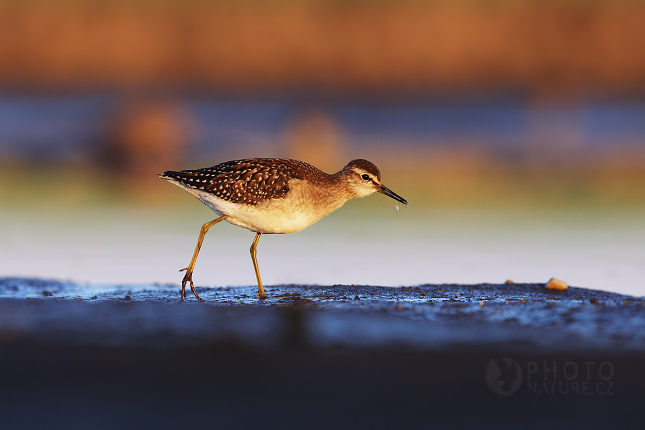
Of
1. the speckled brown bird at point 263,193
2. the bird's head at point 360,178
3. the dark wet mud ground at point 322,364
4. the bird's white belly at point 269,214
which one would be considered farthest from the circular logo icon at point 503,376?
the bird's head at point 360,178

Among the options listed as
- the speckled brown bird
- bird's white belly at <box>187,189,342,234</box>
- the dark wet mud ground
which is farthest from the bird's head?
the dark wet mud ground

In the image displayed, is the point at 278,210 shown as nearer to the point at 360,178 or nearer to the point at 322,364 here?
the point at 360,178

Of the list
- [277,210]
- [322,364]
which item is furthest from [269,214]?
[322,364]

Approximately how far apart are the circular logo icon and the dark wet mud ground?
0.01 m

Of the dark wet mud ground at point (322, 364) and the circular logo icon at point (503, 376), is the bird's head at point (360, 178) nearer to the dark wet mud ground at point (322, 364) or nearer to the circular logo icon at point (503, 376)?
the dark wet mud ground at point (322, 364)

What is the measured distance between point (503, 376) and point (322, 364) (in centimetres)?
124

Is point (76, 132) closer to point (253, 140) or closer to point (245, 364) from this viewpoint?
point (253, 140)

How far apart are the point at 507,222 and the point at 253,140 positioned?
1514 cm

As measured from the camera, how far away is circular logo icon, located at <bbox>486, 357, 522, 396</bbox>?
532 centimetres

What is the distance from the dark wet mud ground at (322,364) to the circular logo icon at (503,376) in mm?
13

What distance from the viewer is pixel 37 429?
4980 mm

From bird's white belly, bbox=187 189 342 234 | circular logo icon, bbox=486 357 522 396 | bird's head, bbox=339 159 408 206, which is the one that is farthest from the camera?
bird's head, bbox=339 159 408 206

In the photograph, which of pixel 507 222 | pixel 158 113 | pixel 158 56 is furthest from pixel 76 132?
pixel 158 56

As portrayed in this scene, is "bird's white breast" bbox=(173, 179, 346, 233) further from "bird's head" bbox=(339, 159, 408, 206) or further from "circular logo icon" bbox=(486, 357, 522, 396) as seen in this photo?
"circular logo icon" bbox=(486, 357, 522, 396)
